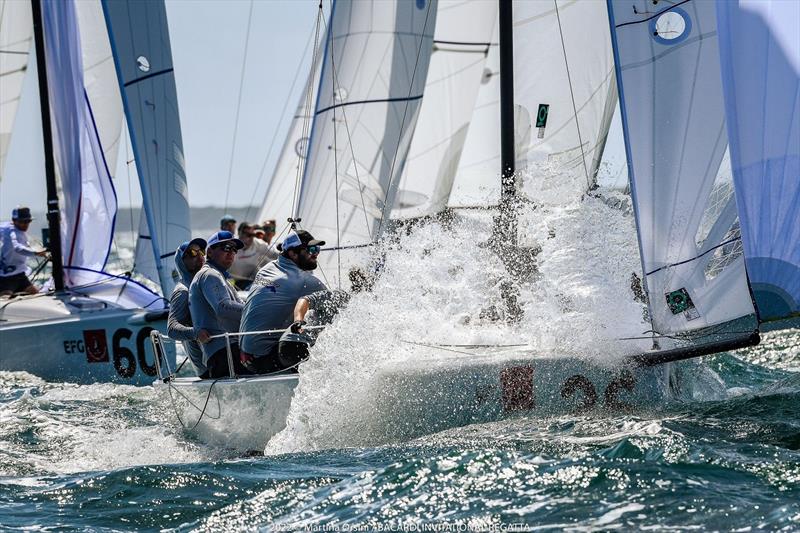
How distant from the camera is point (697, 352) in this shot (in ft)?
17.4

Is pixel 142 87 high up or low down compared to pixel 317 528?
up

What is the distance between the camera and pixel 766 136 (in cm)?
548

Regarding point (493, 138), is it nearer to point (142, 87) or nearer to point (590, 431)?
point (142, 87)

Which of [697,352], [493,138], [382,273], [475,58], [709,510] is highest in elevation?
[475,58]

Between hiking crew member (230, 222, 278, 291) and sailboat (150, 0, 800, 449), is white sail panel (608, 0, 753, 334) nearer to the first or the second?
sailboat (150, 0, 800, 449)

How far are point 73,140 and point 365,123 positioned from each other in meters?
3.10

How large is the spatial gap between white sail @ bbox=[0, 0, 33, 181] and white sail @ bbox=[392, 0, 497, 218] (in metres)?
4.16

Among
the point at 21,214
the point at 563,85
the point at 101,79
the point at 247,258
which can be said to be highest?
the point at 101,79

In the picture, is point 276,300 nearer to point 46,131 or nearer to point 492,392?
point 492,392

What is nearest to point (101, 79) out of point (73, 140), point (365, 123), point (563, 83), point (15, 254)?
point (73, 140)

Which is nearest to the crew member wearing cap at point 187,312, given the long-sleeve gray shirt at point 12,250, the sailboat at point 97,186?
the sailboat at point 97,186

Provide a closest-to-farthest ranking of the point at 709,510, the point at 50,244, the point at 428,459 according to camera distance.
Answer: the point at 709,510
the point at 428,459
the point at 50,244

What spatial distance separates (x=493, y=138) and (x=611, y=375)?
458 centimetres

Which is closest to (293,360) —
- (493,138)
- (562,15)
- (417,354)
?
(417,354)
